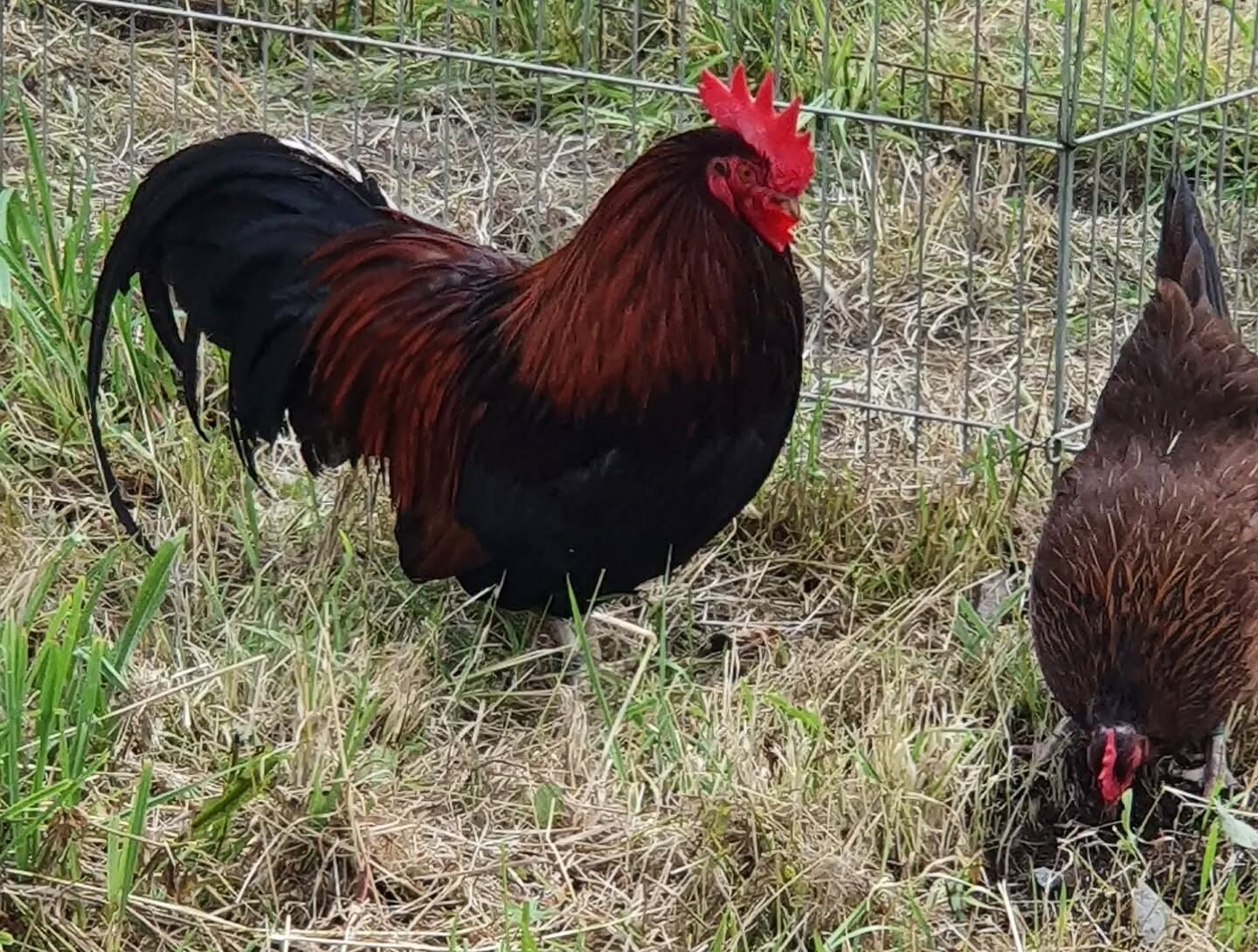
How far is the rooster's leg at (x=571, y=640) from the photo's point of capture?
3493 millimetres

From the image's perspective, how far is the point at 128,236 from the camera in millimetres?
3428

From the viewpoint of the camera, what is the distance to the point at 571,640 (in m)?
3.55

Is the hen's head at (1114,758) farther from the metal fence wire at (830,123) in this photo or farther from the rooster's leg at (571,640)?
the metal fence wire at (830,123)

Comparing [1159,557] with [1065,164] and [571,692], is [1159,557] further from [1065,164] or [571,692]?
[571,692]

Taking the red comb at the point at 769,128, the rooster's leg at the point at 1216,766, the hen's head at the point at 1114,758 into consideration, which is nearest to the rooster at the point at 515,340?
the red comb at the point at 769,128

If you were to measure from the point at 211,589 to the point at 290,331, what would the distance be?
53 cm

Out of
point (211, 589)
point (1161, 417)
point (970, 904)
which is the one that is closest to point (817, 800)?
point (970, 904)

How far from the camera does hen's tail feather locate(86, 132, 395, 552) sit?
11.3ft

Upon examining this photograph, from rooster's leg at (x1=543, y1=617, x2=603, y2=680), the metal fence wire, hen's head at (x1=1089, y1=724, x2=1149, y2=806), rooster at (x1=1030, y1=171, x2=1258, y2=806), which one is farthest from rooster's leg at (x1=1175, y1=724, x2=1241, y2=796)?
the metal fence wire

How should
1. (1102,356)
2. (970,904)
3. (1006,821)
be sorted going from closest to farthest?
1. (970,904)
2. (1006,821)
3. (1102,356)

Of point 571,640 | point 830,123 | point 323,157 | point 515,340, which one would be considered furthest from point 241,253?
point 830,123

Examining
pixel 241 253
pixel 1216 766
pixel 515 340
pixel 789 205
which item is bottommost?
pixel 1216 766

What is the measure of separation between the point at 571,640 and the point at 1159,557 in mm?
1145

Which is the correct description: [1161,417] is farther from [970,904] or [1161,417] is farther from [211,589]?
[211,589]
